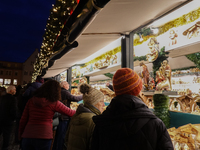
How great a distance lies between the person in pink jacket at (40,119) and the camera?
90.1 inches

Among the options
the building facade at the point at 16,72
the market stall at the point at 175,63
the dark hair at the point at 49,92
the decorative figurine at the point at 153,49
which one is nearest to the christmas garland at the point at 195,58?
the market stall at the point at 175,63

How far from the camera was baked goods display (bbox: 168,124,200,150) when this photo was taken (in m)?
1.61

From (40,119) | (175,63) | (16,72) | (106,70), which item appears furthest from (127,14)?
(16,72)

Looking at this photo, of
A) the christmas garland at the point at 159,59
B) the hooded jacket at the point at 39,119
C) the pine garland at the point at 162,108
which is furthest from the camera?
the christmas garland at the point at 159,59

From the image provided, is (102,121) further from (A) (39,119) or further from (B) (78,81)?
(B) (78,81)

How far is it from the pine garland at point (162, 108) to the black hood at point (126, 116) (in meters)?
1.10

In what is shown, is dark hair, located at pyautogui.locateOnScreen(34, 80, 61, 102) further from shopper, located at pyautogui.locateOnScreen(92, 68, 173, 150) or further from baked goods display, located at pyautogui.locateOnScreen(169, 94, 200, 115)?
baked goods display, located at pyautogui.locateOnScreen(169, 94, 200, 115)

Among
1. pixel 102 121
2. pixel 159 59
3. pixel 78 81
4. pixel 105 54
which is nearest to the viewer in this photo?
pixel 102 121

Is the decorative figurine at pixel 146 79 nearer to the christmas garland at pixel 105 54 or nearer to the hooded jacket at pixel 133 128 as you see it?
the christmas garland at pixel 105 54

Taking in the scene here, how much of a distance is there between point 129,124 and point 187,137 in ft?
3.41

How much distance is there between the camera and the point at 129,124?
1.05m

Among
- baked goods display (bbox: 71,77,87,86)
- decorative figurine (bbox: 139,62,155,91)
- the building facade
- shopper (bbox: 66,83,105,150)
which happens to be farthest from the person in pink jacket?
the building facade

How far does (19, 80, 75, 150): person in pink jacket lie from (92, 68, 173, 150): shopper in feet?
4.38

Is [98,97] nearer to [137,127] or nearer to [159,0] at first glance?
[137,127]
